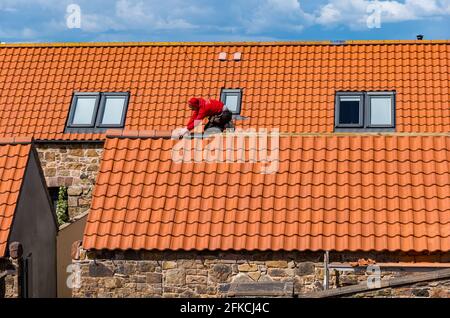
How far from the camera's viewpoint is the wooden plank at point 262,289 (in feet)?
46.4

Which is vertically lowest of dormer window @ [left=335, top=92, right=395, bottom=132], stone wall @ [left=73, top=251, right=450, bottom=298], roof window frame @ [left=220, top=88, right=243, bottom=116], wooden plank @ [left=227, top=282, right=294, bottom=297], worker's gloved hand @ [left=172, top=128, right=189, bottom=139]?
wooden plank @ [left=227, top=282, right=294, bottom=297]

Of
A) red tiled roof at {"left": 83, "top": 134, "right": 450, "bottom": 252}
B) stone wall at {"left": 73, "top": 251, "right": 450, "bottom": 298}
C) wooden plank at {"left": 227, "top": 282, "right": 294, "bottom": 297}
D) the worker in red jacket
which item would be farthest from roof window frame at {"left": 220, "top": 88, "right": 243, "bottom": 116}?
wooden plank at {"left": 227, "top": 282, "right": 294, "bottom": 297}

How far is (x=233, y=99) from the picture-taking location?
25.6m

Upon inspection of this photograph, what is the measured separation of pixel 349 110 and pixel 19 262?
11513mm

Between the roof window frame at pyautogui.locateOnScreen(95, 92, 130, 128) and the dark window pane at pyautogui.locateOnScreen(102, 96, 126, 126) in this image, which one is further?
the dark window pane at pyautogui.locateOnScreen(102, 96, 126, 126)

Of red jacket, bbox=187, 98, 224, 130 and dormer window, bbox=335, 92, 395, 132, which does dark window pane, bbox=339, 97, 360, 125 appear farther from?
red jacket, bbox=187, 98, 224, 130

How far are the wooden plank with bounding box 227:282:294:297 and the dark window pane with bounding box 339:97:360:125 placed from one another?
1057cm

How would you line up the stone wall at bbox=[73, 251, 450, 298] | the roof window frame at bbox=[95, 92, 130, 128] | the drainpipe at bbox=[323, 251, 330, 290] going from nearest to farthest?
the drainpipe at bbox=[323, 251, 330, 290] → the stone wall at bbox=[73, 251, 450, 298] → the roof window frame at bbox=[95, 92, 130, 128]

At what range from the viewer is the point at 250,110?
25.1 m

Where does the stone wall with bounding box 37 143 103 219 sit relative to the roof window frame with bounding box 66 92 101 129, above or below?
below

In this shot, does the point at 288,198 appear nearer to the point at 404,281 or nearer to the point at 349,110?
the point at 404,281

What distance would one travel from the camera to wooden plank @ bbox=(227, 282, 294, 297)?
14.1 meters

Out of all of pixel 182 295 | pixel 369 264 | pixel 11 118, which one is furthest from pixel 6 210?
pixel 11 118

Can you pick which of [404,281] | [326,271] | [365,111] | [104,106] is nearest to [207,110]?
[326,271]
